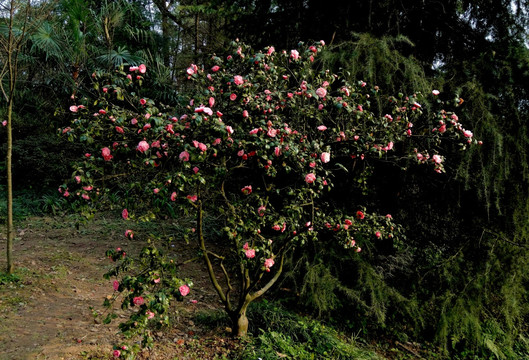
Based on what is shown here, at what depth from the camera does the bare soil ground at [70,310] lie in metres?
2.36

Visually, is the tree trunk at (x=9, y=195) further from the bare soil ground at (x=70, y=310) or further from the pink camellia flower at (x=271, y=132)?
the pink camellia flower at (x=271, y=132)

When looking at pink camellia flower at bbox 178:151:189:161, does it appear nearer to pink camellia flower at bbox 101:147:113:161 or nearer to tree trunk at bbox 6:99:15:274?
pink camellia flower at bbox 101:147:113:161

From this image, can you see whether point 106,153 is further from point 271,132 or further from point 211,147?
point 271,132

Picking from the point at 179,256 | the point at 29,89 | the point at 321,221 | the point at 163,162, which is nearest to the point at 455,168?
the point at 321,221

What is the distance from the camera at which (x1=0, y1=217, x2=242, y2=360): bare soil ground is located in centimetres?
236

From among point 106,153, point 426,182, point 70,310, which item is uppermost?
point 426,182

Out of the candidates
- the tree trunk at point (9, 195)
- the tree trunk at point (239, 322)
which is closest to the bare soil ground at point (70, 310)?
the tree trunk at point (239, 322)

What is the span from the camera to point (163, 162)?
83.3 inches

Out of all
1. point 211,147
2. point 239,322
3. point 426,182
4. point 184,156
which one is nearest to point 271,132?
point 211,147

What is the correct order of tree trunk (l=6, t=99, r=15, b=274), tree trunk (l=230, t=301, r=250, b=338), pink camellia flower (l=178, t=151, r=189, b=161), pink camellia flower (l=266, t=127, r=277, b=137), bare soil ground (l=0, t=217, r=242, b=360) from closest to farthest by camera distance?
pink camellia flower (l=178, t=151, r=189, b=161) → pink camellia flower (l=266, t=127, r=277, b=137) → bare soil ground (l=0, t=217, r=242, b=360) → tree trunk (l=230, t=301, r=250, b=338) → tree trunk (l=6, t=99, r=15, b=274)

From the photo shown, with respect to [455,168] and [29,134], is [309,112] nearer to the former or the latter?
[455,168]

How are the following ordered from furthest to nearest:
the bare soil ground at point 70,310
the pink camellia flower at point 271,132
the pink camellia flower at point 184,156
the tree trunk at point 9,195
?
the tree trunk at point 9,195
the bare soil ground at point 70,310
the pink camellia flower at point 271,132
the pink camellia flower at point 184,156

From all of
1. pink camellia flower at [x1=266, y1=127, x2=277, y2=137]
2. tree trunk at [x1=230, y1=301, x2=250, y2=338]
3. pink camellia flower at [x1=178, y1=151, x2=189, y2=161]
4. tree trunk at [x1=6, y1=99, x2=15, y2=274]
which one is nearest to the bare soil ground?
tree trunk at [x1=230, y1=301, x2=250, y2=338]

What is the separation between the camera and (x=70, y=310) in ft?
9.77
